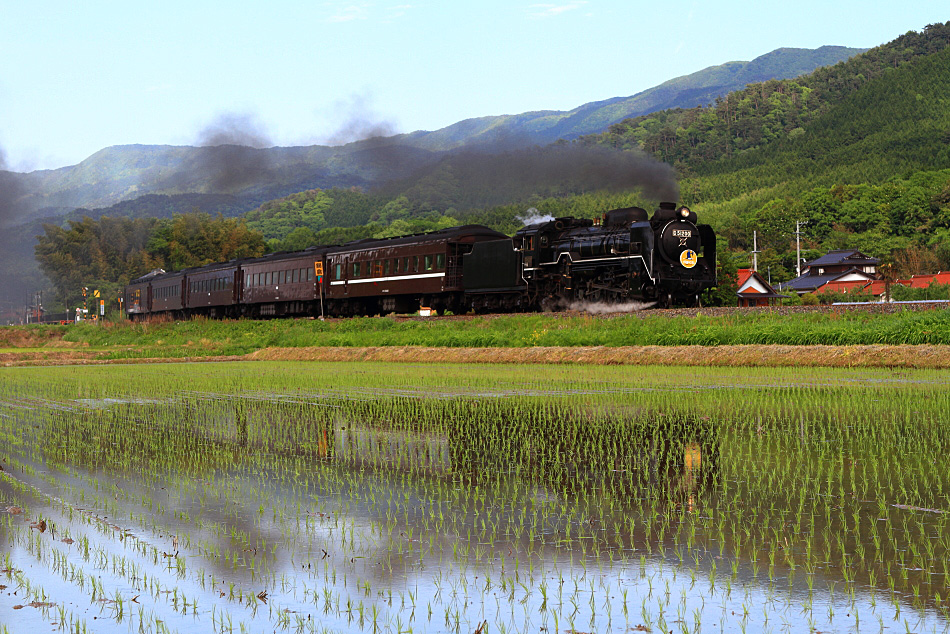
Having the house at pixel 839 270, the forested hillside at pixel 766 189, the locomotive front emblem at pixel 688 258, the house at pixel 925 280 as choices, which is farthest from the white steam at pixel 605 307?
the house at pixel 839 270

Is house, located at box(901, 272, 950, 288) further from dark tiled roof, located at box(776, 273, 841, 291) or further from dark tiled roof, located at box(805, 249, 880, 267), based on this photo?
dark tiled roof, located at box(805, 249, 880, 267)

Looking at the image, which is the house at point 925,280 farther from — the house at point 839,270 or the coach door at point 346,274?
the coach door at point 346,274

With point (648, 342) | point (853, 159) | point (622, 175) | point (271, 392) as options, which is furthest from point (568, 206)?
point (853, 159)

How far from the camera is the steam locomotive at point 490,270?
1473 inches

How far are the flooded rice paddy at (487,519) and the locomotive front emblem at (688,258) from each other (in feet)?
64.9

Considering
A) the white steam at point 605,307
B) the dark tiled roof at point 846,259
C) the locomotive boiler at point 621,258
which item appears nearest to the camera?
the locomotive boiler at point 621,258

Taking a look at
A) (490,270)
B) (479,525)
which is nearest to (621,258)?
(490,270)

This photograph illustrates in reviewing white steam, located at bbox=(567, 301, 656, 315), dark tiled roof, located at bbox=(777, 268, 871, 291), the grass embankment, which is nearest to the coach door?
the grass embankment

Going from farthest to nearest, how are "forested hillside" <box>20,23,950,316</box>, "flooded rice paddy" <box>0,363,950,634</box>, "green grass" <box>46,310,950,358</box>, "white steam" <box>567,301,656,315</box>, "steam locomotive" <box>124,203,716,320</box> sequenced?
1. "forested hillside" <box>20,23,950,316</box>
2. "white steam" <box>567,301,656,315</box>
3. "steam locomotive" <box>124,203,716,320</box>
4. "green grass" <box>46,310,950,358</box>
5. "flooded rice paddy" <box>0,363,950,634</box>

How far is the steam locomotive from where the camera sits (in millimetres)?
37406

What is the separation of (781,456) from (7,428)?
1287 centimetres

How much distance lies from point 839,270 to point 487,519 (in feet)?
338

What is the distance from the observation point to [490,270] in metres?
43.5

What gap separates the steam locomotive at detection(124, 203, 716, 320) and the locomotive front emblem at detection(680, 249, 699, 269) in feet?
0.13
